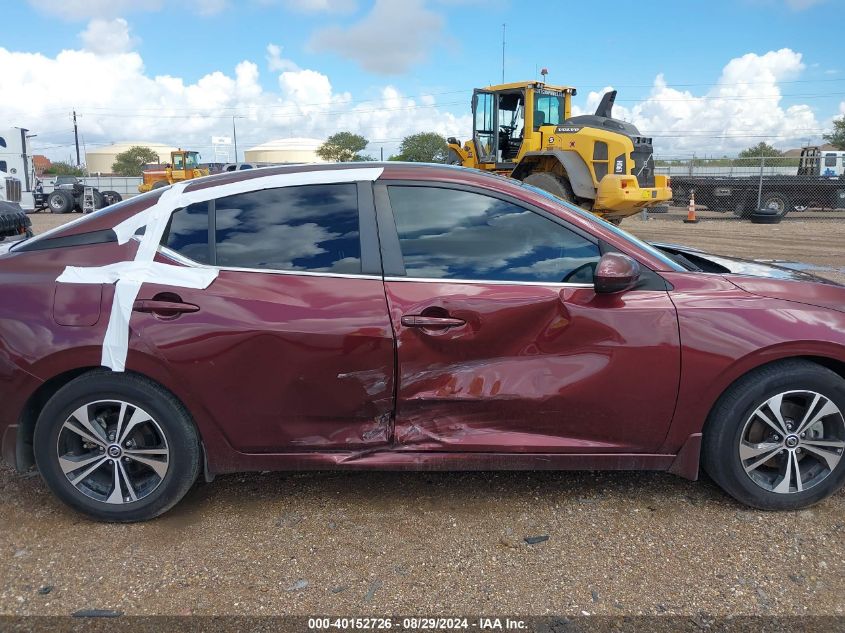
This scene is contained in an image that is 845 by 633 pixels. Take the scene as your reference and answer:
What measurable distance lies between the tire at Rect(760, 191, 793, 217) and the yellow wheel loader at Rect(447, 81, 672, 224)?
27.0 feet

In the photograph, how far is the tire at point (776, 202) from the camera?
20125 mm

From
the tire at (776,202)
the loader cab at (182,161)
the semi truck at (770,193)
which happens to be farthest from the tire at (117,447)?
the loader cab at (182,161)

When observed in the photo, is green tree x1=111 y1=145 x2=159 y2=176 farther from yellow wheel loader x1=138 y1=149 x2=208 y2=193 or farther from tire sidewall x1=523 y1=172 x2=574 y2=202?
tire sidewall x1=523 y1=172 x2=574 y2=202

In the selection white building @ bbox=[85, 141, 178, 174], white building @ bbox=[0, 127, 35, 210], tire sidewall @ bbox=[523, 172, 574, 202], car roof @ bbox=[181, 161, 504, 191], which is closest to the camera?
car roof @ bbox=[181, 161, 504, 191]

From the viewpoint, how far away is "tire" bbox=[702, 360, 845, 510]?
2842 millimetres

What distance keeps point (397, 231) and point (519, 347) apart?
2.48ft

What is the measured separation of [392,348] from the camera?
9.04 feet

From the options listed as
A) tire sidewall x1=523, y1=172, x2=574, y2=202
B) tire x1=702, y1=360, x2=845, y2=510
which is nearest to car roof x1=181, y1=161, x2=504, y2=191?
tire x1=702, y1=360, x2=845, y2=510

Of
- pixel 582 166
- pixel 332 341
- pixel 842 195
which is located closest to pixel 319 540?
pixel 332 341

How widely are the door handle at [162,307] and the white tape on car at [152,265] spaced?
1.3 inches

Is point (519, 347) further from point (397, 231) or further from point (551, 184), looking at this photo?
point (551, 184)

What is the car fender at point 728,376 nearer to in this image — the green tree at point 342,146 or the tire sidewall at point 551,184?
the tire sidewall at point 551,184

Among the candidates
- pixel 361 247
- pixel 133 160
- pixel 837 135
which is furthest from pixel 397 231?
pixel 133 160

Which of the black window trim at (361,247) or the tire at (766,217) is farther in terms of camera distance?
the tire at (766,217)
